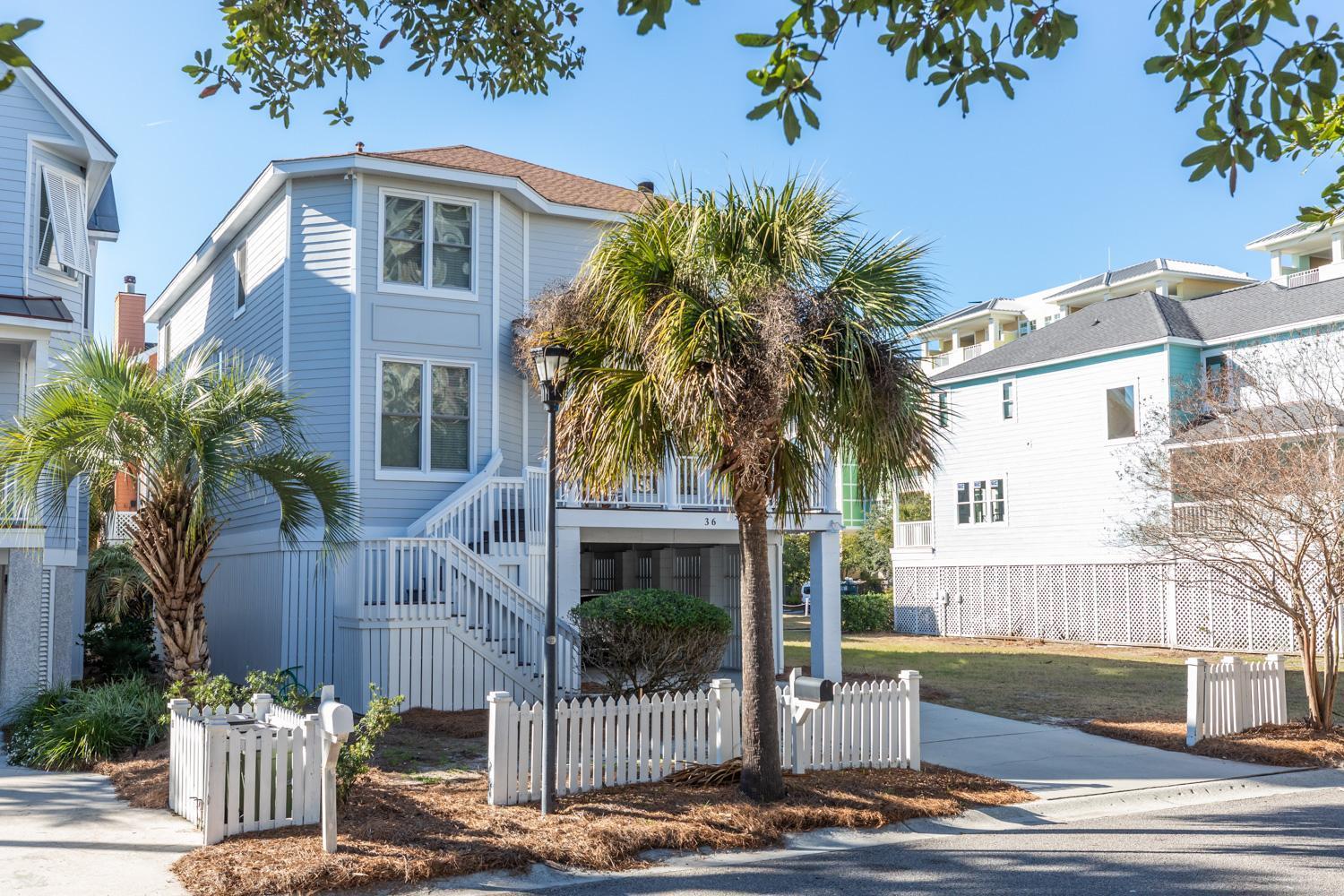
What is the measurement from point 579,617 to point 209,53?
8.26 metres

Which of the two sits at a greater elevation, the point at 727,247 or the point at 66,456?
the point at 727,247

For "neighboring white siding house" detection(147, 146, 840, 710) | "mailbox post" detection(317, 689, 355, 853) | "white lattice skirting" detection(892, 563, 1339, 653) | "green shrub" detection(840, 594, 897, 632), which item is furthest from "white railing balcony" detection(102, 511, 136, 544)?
"green shrub" detection(840, 594, 897, 632)

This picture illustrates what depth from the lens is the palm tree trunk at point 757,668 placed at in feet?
31.7

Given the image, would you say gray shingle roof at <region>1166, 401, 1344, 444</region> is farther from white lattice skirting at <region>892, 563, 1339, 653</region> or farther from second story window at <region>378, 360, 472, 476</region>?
second story window at <region>378, 360, 472, 476</region>

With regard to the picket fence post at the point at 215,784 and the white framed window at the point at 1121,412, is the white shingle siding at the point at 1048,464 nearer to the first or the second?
the white framed window at the point at 1121,412

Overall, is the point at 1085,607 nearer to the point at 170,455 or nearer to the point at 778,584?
the point at 778,584

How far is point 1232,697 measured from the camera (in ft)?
44.7

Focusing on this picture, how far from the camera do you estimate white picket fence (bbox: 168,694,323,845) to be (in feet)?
26.3

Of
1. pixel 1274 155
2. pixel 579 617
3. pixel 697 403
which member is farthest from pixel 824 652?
pixel 1274 155

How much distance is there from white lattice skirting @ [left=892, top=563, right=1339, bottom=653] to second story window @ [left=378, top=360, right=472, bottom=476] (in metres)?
14.8

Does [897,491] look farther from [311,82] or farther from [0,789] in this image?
[0,789]

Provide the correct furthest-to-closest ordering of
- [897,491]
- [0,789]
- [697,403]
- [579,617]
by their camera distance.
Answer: [579,617], [897,491], [0,789], [697,403]

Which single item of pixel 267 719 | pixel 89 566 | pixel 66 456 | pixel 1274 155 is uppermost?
pixel 1274 155

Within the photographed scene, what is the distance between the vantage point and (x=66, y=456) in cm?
1092
